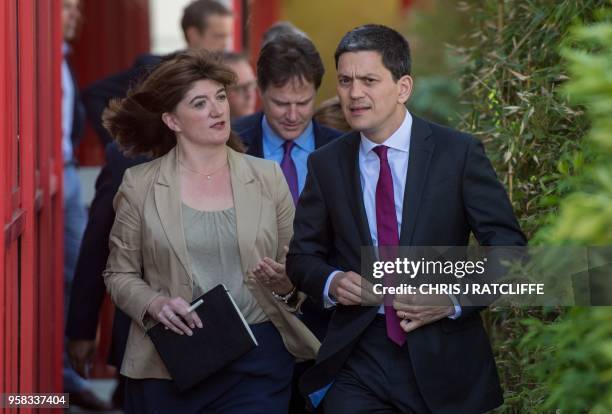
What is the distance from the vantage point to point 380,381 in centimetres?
407

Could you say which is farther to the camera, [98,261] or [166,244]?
[98,261]

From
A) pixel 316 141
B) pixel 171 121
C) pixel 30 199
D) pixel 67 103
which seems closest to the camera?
pixel 171 121

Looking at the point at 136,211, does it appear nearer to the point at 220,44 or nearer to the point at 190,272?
the point at 190,272

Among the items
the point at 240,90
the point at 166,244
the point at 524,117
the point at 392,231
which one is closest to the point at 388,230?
the point at 392,231

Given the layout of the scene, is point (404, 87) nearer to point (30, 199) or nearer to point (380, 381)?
point (380, 381)

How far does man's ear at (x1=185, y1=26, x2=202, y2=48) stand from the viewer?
7.04 metres

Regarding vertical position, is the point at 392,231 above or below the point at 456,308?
above

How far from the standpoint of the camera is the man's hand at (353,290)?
13.0ft

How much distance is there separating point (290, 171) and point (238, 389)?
3.30 ft

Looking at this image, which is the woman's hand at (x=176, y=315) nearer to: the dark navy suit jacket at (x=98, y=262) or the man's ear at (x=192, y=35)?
the dark navy suit jacket at (x=98, y=262)

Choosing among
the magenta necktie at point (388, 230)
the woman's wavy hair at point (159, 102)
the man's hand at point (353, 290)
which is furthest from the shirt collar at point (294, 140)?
the man's hand at point (353, 290)

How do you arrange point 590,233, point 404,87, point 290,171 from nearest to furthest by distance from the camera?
point 590,233
point 404,87
point 290,171

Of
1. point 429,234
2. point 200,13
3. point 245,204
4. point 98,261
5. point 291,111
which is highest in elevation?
point 200,13

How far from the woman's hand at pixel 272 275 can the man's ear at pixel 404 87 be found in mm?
701
